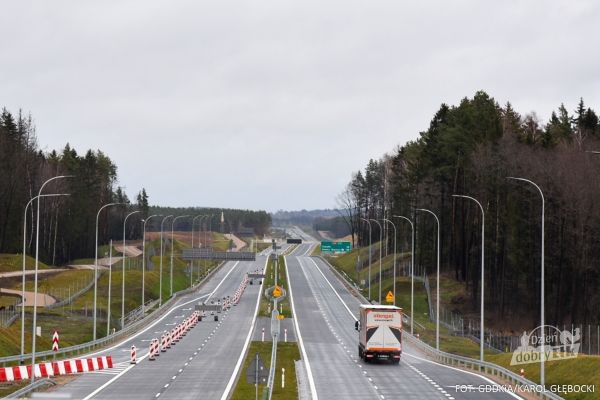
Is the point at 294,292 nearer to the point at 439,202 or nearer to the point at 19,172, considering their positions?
the point at 439,202

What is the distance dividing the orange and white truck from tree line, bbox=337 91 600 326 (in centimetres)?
2535

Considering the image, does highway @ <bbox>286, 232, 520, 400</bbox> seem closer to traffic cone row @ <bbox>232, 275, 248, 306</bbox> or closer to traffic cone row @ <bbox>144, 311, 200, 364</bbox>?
traffic cone row @ <bbox>144, 311, 200, 364</bbox>

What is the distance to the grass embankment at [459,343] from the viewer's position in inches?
1799

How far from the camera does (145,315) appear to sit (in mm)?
109438

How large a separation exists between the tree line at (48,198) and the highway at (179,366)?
100.0 ft

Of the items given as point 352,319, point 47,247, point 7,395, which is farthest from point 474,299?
point 47,247

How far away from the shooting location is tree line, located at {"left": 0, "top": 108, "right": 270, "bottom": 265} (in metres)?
130

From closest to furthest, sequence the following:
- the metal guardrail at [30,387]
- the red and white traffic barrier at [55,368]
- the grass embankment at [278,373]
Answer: the metal guardrail at [30,387] → the grass embankment at [278,373] → the red and white traffic barrier at [55,368]

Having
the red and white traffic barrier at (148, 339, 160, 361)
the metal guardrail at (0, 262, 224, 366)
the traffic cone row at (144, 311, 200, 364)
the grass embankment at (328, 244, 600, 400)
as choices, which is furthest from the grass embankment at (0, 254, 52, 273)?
the red and white traffic barrier at (148, 339, 160, 361)

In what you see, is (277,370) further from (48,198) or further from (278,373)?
(48,198)

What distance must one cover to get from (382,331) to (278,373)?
8.52 m

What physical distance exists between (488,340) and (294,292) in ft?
202

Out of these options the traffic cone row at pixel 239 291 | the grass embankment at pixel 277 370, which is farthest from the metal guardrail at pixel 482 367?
the traffic cone row at pixel 239 291

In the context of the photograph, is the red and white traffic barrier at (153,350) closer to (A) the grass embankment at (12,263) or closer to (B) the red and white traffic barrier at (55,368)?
(B) the red and white traffic barrier at (55,368)
